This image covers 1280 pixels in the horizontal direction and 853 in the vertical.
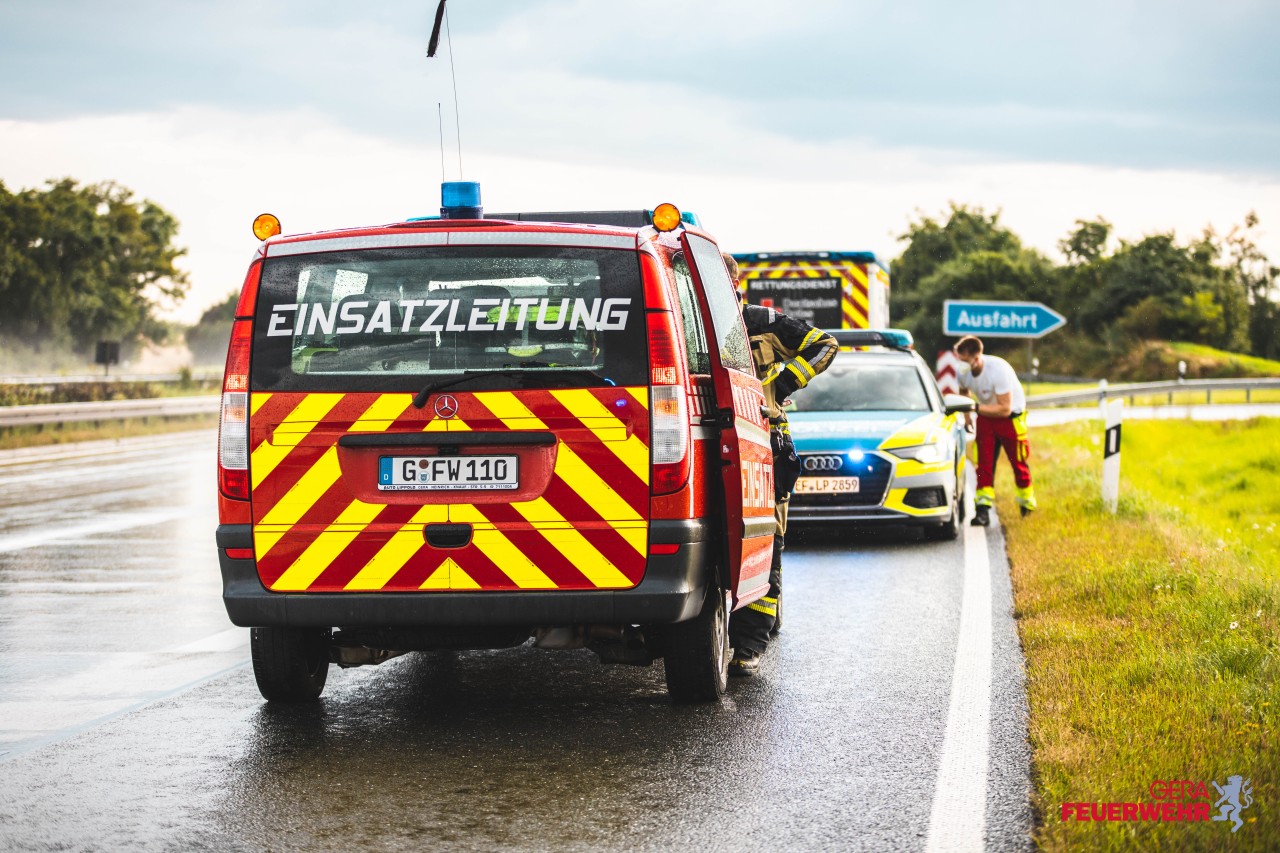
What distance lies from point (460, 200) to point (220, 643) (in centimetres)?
319

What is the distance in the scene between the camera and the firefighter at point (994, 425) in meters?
13.9

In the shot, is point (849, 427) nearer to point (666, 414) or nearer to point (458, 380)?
point (666, 414)

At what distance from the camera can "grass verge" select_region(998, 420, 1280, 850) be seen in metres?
4.80

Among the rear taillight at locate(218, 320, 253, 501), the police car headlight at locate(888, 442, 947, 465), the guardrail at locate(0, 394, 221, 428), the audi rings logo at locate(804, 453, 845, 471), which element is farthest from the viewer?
the guardrail at locate(0, 394, 221, 428)

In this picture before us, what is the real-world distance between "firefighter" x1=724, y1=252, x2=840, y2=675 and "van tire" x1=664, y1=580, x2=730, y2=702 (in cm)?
63

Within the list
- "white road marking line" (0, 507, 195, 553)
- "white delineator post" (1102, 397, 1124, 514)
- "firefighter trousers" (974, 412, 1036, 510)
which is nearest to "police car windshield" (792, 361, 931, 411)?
"firefighter trousers" (974, 412, 1036, 510)

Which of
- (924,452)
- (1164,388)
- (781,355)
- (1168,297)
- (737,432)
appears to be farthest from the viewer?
(1168,297)

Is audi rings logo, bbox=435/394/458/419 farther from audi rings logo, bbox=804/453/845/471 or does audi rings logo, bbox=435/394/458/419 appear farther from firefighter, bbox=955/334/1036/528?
firefighter, bbox=955/334/1036/528

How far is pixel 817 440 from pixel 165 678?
644cm

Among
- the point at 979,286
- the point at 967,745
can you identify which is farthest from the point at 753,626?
the point at 979,286

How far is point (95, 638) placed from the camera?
8.35 m

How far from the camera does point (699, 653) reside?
643 cm

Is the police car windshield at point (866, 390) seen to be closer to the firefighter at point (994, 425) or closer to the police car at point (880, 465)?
the police car at point (880, 465)

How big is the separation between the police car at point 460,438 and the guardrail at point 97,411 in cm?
1632
